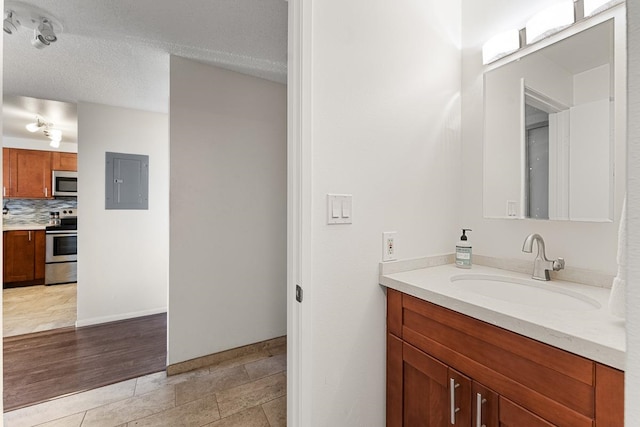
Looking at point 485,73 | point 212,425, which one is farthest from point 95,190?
point 485,73

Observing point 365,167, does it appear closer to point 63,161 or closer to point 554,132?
point 554,132

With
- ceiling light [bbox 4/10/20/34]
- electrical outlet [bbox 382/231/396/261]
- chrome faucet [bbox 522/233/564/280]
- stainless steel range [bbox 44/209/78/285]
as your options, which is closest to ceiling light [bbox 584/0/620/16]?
chrome faucet [bbox 522/233/564/280]

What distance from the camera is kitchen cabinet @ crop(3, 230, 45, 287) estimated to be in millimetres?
4066

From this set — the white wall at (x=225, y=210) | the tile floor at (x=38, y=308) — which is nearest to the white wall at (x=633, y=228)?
the white wall at (x=225, y=210)

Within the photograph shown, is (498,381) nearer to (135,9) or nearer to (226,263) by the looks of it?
(226,263)

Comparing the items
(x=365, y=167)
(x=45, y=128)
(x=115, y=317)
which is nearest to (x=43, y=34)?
(x=365, y=167)

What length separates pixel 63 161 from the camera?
4.56 metres

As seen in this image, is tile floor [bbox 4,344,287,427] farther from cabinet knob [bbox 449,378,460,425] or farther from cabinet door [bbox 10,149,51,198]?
cabinet door [bbox 10,149,51,198]

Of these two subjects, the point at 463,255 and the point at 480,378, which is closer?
the point at 480,378

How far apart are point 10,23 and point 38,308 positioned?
3.20 m

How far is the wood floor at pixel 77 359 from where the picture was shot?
1.90 meters

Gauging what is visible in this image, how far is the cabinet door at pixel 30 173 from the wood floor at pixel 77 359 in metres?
2.84

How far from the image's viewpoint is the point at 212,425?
1.58 meters

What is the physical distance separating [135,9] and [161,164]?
1981 mm
